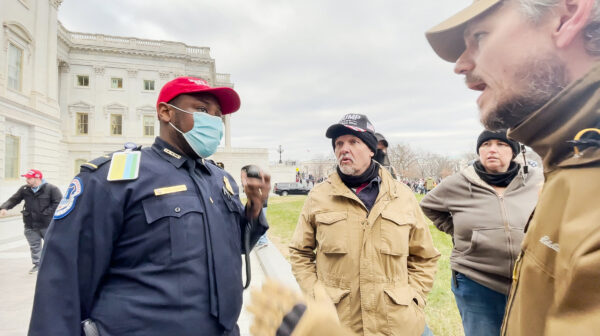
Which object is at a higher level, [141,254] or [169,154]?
[169,154]

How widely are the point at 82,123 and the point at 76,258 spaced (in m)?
40.3

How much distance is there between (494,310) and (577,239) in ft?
7.01

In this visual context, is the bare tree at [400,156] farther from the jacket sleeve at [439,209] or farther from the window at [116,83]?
the jacket sleeve at [439,209]

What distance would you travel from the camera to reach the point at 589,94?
2.56 feet

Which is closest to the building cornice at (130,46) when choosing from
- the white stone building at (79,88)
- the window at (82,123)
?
the white stone building at (79,88)

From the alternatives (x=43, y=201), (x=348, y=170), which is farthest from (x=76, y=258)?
(x=43, y=201)

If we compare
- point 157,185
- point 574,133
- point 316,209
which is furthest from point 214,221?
point 574,133

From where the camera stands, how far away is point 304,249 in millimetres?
2609

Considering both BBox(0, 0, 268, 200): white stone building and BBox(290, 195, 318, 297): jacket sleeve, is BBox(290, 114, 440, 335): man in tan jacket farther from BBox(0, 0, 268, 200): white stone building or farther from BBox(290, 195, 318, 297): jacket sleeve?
BBox(0, 0, 268, 200): white stone building

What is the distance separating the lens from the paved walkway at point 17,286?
4.02 meters

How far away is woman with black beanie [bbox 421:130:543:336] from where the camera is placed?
2414 mm

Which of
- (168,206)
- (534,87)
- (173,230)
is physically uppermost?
(534,87)

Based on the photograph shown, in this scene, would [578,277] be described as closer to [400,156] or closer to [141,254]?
[141,254]

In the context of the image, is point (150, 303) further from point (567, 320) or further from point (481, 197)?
point (481, 197)
